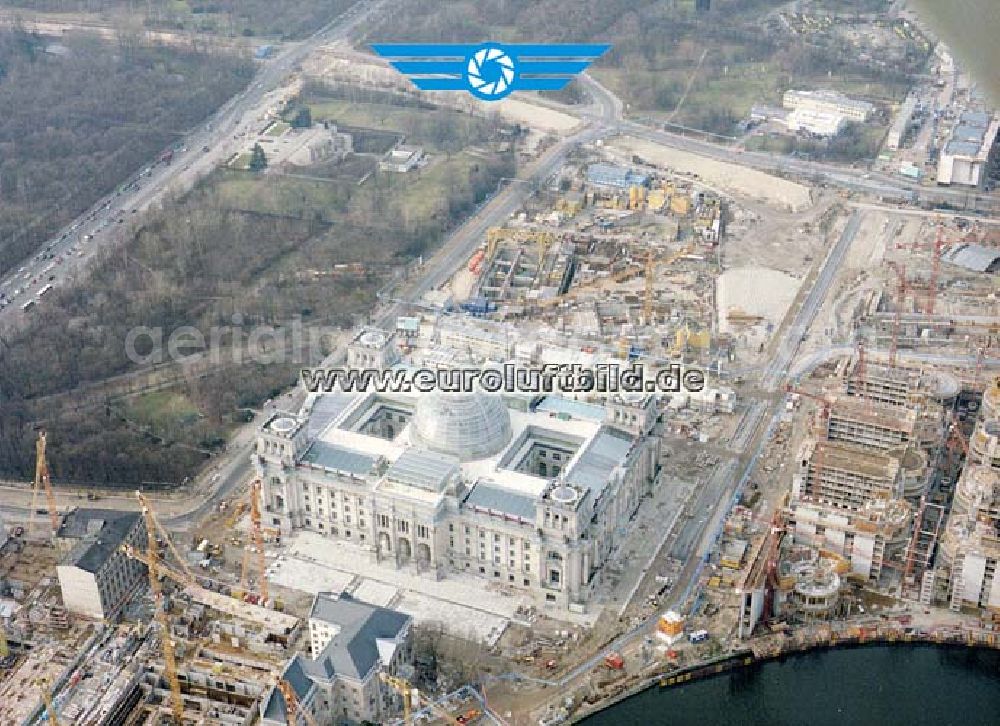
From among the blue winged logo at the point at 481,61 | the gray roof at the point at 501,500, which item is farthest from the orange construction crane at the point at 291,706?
the blue winged logo at the point at 481,61

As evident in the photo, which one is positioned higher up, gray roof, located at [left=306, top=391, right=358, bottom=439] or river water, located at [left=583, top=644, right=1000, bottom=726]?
gray roof, located at [left=306, top=391, right=358, bottom=439]

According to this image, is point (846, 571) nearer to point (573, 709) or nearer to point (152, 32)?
point (573, 709)

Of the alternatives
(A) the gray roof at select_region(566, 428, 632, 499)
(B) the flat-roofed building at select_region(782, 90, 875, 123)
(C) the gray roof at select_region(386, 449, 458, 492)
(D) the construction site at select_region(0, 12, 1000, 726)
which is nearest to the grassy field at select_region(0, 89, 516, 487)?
(D) the construction site at select_region(0, 12, 1000, 726)

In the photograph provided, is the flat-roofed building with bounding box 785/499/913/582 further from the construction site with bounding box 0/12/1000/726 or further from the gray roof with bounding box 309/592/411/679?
the gray roof with bounding box 309/592/411/679

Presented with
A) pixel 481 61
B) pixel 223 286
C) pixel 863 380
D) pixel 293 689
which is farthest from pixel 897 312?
pixel 293 689

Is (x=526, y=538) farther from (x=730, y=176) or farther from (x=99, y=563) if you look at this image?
(x=730, y=176)

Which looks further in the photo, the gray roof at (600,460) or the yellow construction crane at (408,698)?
the gray roof at (600,460)

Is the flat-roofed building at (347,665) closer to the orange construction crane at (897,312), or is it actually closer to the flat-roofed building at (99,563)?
the flat-roofed building at (99,563)
